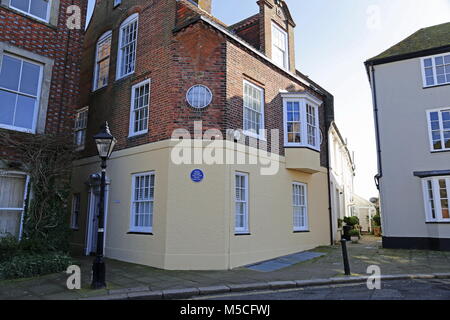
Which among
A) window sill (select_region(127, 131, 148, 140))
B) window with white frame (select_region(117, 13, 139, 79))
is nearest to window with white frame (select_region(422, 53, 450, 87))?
window sill (select_region(127, 131, 148, 140))

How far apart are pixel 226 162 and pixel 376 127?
9709mm

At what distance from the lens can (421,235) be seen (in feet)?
48.5

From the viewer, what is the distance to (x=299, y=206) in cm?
1409

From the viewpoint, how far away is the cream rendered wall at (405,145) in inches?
592

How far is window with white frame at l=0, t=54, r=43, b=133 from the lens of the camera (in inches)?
380

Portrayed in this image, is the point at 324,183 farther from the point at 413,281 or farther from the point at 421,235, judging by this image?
the point at 413,281

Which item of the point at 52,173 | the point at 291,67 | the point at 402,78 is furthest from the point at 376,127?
the point at 52,173

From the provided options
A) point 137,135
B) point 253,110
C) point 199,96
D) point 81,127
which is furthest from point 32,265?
point 253,110

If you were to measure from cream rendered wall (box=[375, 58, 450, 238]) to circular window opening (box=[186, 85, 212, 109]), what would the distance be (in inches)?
390

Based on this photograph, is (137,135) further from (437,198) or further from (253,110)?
(437,198)

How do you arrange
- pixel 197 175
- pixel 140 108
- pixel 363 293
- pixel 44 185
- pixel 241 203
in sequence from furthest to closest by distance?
pixel 140 108 → pixel 241 203 → pixel 197 175 → pixel 44 185 → pixel 363 293

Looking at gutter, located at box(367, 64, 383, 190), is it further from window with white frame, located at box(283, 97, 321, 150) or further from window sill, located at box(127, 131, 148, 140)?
window sill, located at box(127, 131, 148, 140)

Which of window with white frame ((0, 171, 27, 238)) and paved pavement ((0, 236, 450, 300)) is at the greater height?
window with white frame ((0, 171, 27, 238))

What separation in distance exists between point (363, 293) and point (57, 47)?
11128mm
